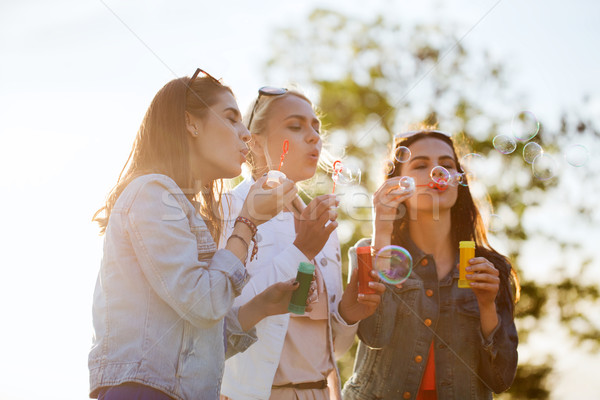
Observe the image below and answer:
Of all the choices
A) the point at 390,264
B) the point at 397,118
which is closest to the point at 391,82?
the point at 397,118

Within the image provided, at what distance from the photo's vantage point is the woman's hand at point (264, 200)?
6.40ft

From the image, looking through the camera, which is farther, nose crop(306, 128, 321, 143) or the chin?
nose crop(306, 128, 321, 143)

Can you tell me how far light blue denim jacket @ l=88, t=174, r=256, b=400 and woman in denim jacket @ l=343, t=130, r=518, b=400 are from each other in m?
1.02

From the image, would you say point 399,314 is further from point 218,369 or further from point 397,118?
point 397,118

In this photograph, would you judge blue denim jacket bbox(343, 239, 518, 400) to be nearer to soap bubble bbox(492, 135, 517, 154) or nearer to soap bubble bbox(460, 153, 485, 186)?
soap bubble bbox(460, 153, 485, 186)

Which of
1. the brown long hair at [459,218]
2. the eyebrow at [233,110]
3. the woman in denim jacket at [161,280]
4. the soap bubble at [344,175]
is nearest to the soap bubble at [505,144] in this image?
the brown long hair at [459,218]

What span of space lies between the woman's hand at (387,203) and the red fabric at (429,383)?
1.81ft

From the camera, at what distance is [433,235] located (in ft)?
8.98

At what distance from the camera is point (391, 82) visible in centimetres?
945

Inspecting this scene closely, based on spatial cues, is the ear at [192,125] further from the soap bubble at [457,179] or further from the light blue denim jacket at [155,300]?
the soap bubble at [457,179]

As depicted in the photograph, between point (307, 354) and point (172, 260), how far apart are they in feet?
3.21

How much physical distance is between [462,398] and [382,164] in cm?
128

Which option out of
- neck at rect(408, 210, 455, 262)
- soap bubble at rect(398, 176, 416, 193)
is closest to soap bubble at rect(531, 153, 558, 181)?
neck at rect(408, 210, 455, 262)

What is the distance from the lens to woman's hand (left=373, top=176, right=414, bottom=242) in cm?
261
